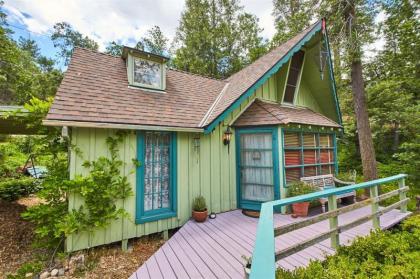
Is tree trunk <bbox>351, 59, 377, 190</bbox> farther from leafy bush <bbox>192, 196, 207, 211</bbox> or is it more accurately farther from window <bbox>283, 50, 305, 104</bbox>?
leafy bush <bbox>192, 196, 207, 211</bbox>

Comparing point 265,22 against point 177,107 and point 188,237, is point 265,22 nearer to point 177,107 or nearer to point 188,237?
point 177,107

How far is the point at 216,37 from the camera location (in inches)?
688

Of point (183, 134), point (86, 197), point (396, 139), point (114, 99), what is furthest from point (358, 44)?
point (86, 197)

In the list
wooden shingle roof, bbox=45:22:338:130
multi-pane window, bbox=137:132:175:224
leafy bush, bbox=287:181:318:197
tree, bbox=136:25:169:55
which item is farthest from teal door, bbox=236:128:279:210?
tree, bbox=136:25:169:55

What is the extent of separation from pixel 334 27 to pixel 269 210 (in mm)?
9287

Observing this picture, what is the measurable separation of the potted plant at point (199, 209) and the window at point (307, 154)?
96.6 inches


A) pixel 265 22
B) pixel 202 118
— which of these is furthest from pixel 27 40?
pixel 202 118

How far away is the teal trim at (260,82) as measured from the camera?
17.4 feet

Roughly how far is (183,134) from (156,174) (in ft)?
4.07

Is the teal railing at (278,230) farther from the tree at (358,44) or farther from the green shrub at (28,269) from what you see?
the green shrub at (28,269)

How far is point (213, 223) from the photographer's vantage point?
495 cm

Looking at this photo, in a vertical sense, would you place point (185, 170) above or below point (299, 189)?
above

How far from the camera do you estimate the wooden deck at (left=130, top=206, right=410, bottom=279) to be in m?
3.14

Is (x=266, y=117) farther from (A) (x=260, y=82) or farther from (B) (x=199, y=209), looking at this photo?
(B) (x=199, y=209)
